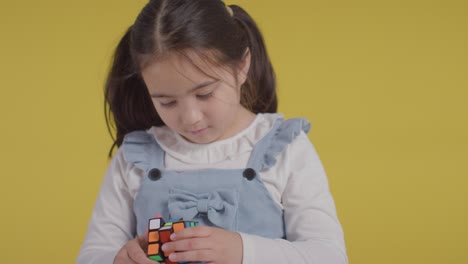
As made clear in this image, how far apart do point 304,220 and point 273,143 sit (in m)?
0.15

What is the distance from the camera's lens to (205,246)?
1178 millimetres

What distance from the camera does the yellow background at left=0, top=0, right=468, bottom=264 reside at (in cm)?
237

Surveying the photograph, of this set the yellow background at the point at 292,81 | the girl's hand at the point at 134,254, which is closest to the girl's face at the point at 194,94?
the girl's hand at the point at 134,254

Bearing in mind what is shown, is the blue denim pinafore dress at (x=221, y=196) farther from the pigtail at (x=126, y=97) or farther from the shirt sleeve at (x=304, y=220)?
the pigtail at (x=126, y=97)

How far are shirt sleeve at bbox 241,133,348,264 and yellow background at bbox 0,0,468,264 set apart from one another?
37.5 inches

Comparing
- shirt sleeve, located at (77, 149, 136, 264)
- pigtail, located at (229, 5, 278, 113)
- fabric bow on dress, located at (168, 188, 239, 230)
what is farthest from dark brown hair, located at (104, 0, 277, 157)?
fabric bow on dress, located at (168, 188, 239, 230)

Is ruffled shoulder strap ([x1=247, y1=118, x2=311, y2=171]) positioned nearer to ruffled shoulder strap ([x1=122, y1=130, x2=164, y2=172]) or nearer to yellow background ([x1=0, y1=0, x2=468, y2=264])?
ruffled shoulder strap ([x1=122, y1=130, x2=164, y2=172])

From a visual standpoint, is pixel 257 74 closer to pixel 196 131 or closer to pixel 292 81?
pixel 196 131

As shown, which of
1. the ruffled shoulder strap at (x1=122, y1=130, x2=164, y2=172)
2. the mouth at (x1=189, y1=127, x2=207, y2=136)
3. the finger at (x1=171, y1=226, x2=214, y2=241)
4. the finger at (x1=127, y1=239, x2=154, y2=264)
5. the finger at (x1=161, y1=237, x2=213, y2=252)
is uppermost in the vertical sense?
the mouth at (x1=189, y1=127, x2=207, y2=136)

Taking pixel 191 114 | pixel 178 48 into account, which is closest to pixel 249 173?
pixel 191 114

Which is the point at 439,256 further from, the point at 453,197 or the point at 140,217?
the point at 140,217

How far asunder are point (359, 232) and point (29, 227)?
3.23 feet

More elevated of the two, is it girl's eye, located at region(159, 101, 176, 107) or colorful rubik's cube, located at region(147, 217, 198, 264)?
girl's eye, located at region(159, 101, 176, 107)

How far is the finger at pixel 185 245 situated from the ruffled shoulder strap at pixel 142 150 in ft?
0.82
